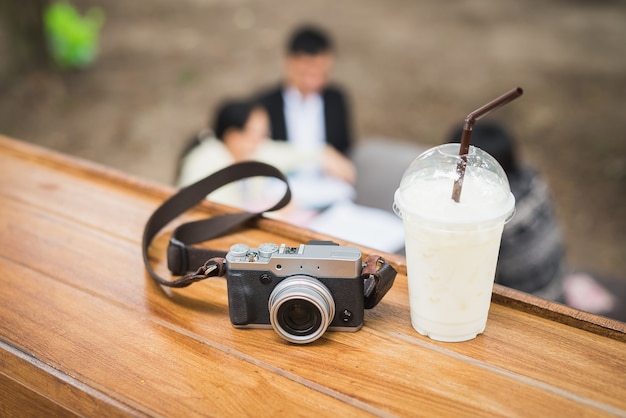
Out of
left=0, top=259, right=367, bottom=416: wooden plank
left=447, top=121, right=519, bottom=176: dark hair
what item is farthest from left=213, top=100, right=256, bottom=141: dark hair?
left=0, top=259, right=367, bottom=416: wooden plank

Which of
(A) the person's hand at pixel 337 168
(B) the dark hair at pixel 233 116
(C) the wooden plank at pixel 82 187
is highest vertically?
(C) the wooden plank at pixel 82 187

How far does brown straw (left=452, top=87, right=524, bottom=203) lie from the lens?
90cm

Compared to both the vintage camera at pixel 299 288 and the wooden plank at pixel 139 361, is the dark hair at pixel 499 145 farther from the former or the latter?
Answer: the wooden plank at pixel 139 361

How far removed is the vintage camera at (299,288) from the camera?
0.96 metres

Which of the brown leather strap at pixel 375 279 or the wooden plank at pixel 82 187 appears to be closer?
the brown leather strap at pixel 375 279

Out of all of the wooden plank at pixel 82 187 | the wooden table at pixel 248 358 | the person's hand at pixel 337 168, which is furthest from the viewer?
the person's hand at pixel 337 168

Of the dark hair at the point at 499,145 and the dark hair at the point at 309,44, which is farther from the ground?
the dark hair at the point at 309,44

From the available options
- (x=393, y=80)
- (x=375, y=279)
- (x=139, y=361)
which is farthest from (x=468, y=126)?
(x=393, y=80)

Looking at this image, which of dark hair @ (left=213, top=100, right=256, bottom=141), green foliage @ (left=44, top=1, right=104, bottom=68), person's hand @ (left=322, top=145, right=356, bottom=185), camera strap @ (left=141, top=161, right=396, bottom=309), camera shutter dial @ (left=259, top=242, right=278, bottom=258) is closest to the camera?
camera shutter dial @ (left=259, top=242, right=278, bottom=258)

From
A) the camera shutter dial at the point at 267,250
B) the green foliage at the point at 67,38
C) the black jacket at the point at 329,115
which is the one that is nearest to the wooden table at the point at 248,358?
the camera shutter dial at the point at 267,250

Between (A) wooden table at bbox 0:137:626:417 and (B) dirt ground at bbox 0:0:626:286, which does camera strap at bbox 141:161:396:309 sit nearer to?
(A) wooden table at bbox 0:137:626:417

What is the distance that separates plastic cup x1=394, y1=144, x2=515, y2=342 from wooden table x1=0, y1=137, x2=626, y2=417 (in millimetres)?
44

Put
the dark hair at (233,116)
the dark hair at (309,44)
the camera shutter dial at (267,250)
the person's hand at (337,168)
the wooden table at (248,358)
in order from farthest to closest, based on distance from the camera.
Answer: the dark hair at (309,44)
the person's hand at (337,168)
the dark hair at (233,116)
the camera shutter dial at (267,250)
the wooden table at (248,358)

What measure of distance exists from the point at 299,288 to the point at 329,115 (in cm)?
261
